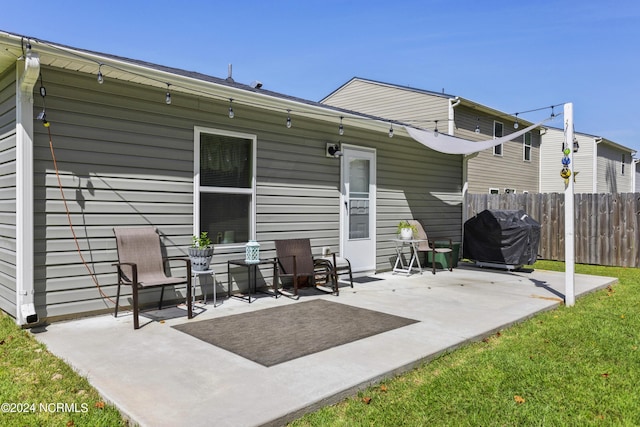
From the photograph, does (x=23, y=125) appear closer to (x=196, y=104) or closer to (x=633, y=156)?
(x=196, y=104)

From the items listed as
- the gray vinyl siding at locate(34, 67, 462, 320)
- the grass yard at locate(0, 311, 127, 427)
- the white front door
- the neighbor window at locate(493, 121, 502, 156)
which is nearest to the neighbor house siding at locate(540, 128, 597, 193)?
the neighbor window at locate(493, 121, 502, 156)

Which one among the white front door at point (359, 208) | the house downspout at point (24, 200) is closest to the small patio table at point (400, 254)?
the white front door at point (359, 208)

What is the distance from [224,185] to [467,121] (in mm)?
9967

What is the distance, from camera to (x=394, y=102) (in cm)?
1420

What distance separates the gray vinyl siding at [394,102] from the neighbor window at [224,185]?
311 inches

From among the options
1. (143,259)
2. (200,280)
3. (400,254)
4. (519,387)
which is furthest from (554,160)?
(143,259)

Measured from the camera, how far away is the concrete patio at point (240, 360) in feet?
7.70

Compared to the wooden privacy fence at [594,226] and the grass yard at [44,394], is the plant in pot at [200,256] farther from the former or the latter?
the wooden privacy fence at [594,226]

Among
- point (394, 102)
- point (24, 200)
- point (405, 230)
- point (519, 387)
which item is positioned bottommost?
point (519, 387)

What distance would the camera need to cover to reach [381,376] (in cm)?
281

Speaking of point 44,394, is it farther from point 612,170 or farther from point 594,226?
point 612,170

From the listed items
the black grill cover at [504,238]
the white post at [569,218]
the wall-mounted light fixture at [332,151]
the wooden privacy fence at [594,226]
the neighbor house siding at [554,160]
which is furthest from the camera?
the neighbor house siding at [554,160]

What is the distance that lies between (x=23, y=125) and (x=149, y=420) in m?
2.99

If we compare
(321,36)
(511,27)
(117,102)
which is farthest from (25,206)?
(511,27)
